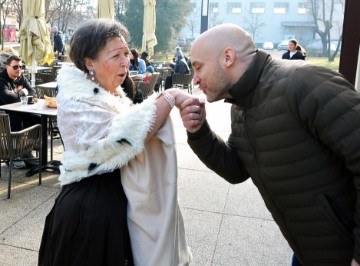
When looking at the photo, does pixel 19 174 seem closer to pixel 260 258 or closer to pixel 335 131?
pixel 260 258

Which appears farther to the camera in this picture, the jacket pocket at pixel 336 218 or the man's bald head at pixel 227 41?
the man's bald head at pixel 227 41

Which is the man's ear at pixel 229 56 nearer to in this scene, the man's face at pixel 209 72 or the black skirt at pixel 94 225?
the man's face at pixel 209 72

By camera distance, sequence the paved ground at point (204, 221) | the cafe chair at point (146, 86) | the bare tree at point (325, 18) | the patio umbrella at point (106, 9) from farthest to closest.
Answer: the bare tree at point (325, 18) < the cafe chair at point (146, 86) < the patio umbrella at point (106, 9) < the paved ground at point (204, 221)

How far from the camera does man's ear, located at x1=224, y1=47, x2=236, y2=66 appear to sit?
1.55 metres

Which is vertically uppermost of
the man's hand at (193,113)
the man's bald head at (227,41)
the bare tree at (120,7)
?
the bare tree at (120,7)

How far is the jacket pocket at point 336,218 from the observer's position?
1.43 m

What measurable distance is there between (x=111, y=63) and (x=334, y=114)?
3.38 feet

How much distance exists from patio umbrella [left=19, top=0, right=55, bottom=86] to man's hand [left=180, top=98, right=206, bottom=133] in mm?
7078

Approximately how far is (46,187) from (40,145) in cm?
58

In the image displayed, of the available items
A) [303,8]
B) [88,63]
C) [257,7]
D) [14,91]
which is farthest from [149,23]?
[303,8]

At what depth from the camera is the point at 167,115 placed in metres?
1.64

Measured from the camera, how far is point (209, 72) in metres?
1.61

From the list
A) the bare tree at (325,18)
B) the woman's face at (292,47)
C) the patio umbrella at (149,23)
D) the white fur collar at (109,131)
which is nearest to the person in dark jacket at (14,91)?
the white fur collar at (109,131)

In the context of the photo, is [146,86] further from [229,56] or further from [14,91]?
[229,56]
